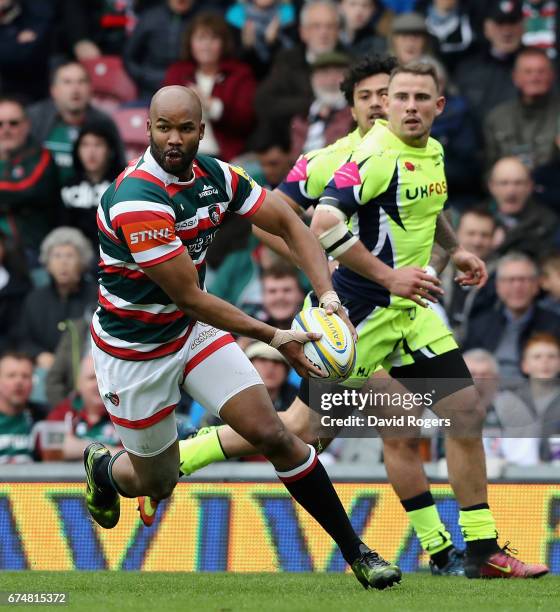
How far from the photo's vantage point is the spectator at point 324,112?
1295 centimetres

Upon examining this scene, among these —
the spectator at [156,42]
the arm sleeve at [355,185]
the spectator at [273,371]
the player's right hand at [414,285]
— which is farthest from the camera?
the spectator at [156,42]

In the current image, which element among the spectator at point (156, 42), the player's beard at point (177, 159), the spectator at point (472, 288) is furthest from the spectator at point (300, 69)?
the player's beard at point (177, 159)

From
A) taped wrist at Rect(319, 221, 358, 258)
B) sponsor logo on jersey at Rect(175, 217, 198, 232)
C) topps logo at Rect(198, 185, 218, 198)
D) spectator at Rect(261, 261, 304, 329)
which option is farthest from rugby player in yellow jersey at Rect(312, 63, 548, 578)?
spectator at Rect(261, 261, 304, 329)

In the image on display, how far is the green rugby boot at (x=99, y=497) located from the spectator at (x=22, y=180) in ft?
18.5

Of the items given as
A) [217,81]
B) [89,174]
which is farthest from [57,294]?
[217,81]

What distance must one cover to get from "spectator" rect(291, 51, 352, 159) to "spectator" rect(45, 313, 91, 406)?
2.54 m

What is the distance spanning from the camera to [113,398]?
753 centimetres

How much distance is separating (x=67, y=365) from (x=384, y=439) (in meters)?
4.29

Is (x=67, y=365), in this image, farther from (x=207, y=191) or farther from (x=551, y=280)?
(x=207, y=191)

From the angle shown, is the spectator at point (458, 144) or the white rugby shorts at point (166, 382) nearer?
the white rugby shorts at point (166, 382)

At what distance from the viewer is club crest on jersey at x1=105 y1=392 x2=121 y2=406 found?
24.6 ft

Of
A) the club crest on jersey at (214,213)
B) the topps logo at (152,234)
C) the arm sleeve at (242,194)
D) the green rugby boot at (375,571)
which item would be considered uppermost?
the arm sleeve at (242,194)

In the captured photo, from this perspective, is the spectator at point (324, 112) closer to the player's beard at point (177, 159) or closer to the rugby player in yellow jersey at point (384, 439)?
the rugby player in yellow jersey at point (384, 439)

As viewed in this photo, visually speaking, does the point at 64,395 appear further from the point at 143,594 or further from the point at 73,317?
the point at 143,594
